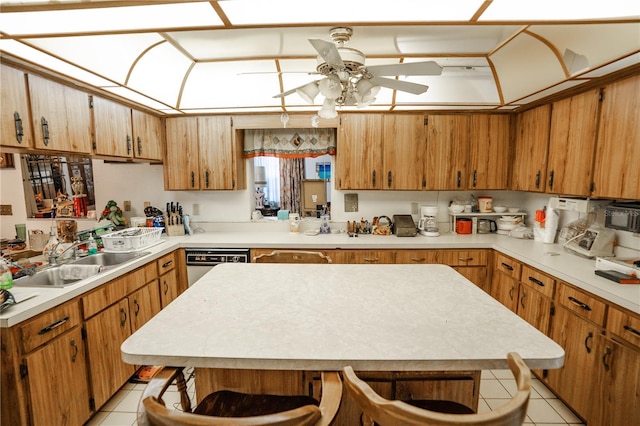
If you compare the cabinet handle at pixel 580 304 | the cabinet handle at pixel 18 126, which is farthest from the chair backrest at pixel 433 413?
the cabinet handle at pixel 18 126

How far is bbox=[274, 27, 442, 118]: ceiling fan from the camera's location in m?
1.54

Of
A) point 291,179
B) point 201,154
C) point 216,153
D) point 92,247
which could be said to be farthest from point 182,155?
point 291,179

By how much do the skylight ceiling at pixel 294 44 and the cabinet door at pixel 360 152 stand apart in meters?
0.24

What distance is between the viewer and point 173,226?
3.54 meters

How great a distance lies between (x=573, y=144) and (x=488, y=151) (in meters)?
0.90

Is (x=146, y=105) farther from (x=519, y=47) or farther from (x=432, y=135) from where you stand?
(x=519, y=47)

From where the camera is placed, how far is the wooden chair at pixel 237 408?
2.46 ft

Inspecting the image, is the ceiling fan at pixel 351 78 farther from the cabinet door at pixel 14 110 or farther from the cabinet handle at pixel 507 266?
the cabinet handle at pixel 507 266

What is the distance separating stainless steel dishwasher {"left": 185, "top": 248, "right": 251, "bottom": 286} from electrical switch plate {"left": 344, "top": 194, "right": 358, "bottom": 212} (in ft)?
4.30

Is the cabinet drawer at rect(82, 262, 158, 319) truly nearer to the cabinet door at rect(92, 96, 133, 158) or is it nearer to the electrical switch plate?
the cabinet door at rect(92, 96, 133, 158)

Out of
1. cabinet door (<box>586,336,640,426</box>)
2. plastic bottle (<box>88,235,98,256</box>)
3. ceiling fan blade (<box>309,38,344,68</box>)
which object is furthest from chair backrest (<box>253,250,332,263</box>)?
cabinet door (<box>586,336,640,426</box>)

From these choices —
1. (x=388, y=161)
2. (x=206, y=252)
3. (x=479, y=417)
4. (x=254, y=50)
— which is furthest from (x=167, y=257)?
(x=479, y=417)

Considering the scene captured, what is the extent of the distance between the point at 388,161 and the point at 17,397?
3.28m

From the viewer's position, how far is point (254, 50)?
241 cm
